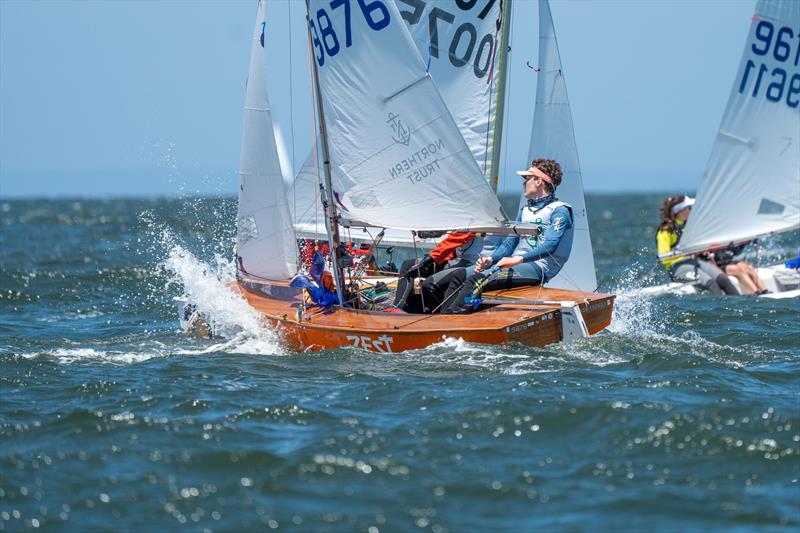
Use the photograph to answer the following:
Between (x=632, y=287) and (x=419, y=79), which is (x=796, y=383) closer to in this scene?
(x=419, y=79)

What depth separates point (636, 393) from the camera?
286 inches

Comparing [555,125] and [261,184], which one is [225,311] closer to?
[261,184]

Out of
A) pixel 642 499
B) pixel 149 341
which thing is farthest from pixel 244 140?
pixel 642 499

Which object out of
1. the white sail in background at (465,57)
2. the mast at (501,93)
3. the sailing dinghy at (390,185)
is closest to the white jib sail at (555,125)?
the mast at (501,93)

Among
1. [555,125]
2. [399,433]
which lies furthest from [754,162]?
[399,433]

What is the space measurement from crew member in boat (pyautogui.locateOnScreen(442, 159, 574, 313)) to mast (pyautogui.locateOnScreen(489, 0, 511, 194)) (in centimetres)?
241

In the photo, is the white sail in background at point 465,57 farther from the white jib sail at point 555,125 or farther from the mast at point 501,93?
the white jib sail at point 555,125

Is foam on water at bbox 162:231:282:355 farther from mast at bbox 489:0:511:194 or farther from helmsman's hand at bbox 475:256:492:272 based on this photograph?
mast at bbox 489:0:511:194

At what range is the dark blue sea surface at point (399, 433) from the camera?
17.7ft

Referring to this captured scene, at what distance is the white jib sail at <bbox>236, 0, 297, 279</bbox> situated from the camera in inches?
409

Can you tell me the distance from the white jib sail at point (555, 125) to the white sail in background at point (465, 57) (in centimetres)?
47

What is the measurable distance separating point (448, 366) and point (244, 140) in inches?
142

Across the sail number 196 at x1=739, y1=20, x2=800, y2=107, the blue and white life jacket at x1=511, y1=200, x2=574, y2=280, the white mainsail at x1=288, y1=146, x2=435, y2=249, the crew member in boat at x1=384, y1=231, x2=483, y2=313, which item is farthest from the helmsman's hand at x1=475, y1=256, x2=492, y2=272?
the sail number 196 at x1=739, y1=20, x2=800, y2=107

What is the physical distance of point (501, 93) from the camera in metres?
11.8
